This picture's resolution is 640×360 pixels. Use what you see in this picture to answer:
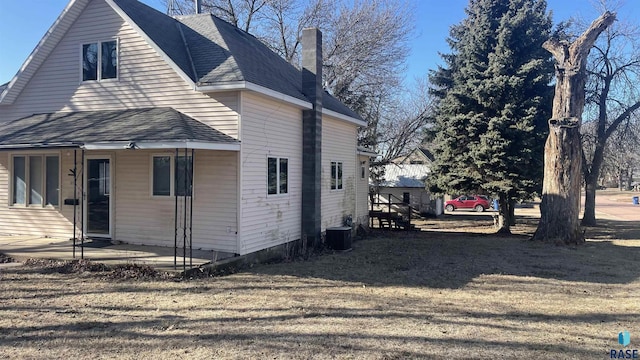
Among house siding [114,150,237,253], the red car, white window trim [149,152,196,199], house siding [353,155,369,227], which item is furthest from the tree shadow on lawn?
the red car

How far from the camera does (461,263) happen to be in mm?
11070

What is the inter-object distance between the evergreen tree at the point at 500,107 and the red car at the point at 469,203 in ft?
57.1

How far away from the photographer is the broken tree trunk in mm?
14914

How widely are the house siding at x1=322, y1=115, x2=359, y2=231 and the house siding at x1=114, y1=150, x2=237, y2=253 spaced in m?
4.82

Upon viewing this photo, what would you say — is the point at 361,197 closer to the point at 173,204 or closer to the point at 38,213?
the point at 173,204

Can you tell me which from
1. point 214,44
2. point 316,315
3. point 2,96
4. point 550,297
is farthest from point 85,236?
point 550,297

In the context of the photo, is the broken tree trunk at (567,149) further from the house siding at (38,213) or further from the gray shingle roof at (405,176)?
the gray shingle roof at (405,176)

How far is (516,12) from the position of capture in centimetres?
1894

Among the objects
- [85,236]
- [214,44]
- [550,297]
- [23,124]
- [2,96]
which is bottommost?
[550,297]

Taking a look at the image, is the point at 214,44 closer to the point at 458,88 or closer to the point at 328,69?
the point at 458,88

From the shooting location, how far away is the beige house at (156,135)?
32.7 ft

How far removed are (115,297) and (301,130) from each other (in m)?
7.31

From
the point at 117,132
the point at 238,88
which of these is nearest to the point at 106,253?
the point at 117,132

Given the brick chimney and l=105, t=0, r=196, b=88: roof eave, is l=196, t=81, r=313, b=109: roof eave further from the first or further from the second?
the brick chimney
